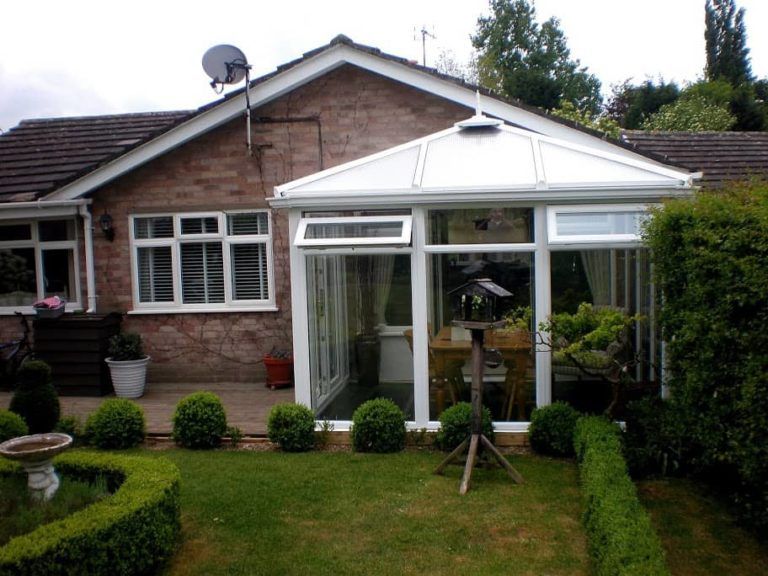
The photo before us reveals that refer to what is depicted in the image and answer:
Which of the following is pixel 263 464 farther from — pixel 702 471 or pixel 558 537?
pixel 702 471

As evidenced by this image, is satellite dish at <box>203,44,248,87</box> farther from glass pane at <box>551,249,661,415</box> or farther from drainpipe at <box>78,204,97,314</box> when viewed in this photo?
glass pane at <box>551,249,661,415</box>

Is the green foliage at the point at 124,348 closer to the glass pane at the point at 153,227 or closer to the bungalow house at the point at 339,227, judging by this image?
the bungalow house at the point at 339,227

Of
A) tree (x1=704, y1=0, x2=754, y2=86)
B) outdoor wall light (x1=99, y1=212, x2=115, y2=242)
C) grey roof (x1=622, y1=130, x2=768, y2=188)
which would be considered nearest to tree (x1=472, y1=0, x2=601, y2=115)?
tree (x1=704, y1=0, x2=754, y2=86)

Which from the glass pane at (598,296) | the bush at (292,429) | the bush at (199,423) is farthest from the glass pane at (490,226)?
the bush at (199,423)

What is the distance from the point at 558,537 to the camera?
5.46 m

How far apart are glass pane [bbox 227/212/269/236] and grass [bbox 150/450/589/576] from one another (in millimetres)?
4769

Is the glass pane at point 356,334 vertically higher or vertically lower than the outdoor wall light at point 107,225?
lower

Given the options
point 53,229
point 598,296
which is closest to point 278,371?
point 53,229

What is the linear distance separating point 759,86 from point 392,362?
28.9 m

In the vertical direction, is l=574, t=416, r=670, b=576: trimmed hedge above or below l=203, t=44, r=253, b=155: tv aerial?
below

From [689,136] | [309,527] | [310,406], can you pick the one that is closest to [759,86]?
[689,136]

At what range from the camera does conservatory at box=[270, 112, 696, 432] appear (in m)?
7.48

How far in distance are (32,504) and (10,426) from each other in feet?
8.07

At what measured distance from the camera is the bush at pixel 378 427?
24.9ft
